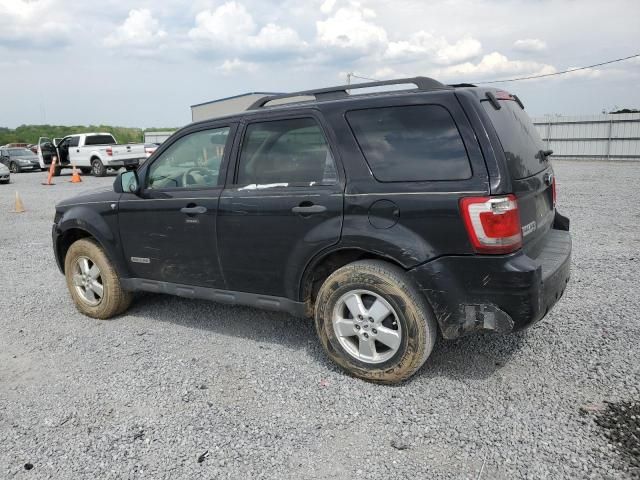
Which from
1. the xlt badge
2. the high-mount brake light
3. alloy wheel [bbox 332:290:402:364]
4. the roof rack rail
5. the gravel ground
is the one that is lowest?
the gravel ground

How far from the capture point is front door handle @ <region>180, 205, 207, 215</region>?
412 cm

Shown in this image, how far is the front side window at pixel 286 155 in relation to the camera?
3.68m

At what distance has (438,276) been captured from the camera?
10.5ft

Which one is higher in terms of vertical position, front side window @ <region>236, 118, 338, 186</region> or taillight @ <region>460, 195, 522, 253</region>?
front side window @ <region>236, 118, 338, 186</region>

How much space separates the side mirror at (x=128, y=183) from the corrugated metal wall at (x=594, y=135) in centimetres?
2423

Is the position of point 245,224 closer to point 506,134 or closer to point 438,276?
point 438,276

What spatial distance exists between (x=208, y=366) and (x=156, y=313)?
1493 millimetres

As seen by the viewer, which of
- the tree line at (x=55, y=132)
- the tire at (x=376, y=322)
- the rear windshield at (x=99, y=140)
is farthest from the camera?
the tree line at (x=55, y=132)

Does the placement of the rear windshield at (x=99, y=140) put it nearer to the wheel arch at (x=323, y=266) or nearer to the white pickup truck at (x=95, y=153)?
the white pickup truck at (x=95, y=153)

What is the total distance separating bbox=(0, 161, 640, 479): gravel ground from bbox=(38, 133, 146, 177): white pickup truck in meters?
18.8

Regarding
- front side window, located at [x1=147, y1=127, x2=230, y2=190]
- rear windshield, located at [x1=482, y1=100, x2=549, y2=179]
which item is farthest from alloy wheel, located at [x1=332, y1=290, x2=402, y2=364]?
front side window, located at [x1=147, y1=127, x2=230, y2=190]

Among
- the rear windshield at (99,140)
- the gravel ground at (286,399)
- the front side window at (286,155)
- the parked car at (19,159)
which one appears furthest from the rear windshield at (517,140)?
the parked car at (19,159)

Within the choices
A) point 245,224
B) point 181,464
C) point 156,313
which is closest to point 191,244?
point 245,224

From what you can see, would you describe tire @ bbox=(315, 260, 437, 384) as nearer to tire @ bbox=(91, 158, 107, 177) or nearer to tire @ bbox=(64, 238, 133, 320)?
tire @ bbox=(64, 238, 133, 320)
